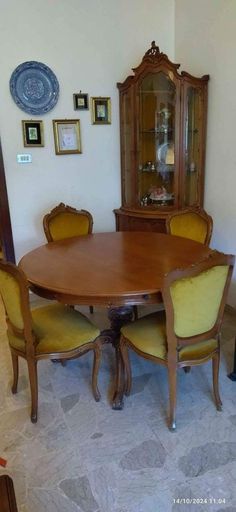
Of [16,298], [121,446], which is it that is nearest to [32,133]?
[16,298]

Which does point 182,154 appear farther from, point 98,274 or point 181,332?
point 181,332

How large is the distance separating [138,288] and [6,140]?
216cm

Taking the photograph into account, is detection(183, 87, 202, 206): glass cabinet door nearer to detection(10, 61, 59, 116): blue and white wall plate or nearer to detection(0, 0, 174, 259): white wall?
detection(0, 0, 174, 259): white wall

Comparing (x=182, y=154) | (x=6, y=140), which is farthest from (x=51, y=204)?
(x=182, y=154)

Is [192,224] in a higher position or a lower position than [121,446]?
higher

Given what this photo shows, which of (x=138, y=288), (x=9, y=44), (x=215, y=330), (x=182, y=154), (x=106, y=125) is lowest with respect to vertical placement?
(x=215, y=330)

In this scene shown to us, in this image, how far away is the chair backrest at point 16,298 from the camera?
1729mm

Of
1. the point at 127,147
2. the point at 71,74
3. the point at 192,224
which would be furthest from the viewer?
the point at 127,147

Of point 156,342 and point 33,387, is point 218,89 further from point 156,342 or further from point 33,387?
point 33,387

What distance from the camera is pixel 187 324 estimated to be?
5.70 feet

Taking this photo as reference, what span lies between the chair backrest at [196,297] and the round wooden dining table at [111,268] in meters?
0.13

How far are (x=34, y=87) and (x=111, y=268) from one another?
2018 mm

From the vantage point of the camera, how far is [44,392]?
7.34 ft

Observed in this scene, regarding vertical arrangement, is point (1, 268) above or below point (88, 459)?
above
